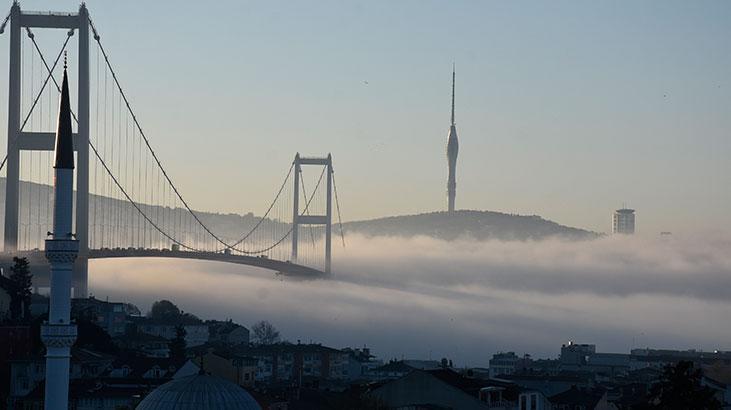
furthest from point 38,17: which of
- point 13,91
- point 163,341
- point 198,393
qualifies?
point 198,393

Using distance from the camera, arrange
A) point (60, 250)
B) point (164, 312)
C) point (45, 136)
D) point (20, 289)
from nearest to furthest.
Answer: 1. point (60, 250)
2. point (20, 289)
3. point (45, 136)
4. point (164, 312)

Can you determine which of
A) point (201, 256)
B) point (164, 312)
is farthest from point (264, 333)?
point (201, 256)

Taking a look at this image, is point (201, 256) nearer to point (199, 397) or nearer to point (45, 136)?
point (45, 136)

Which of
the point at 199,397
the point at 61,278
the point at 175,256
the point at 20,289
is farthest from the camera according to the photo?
the point at 175,256

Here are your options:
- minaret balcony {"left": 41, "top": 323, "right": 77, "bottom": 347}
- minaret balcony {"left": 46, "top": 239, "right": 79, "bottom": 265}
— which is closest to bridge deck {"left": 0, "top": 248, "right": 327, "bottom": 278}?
minaret balcony {"left": 46, "top": 239, "right": 79, "bottom": 265}

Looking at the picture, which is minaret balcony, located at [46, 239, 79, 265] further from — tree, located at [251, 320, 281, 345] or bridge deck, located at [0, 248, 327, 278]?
tree, located at [251, 320, 281, 345]

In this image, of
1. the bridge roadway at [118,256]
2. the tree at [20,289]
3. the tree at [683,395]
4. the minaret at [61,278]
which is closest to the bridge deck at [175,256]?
the bridge roadway at [118,256]
